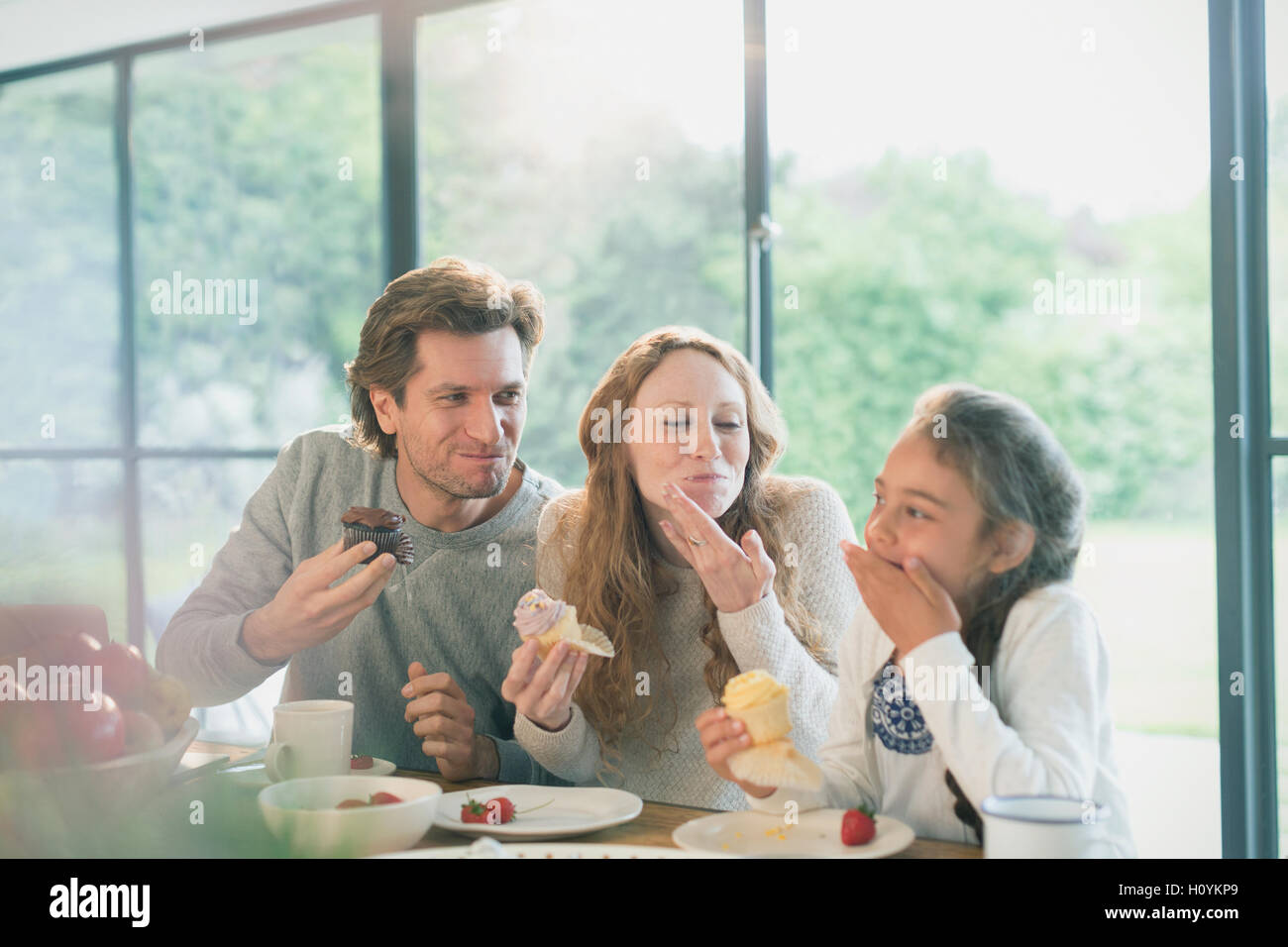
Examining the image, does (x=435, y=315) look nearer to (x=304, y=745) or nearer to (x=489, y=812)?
(x=304, y=745)

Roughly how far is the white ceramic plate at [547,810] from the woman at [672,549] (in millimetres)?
326

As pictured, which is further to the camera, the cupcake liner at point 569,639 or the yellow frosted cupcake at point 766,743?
the cupcake liner at point 569,639

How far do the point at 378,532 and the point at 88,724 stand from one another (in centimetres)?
57

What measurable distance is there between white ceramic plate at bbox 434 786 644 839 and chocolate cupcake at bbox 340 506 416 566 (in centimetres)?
44

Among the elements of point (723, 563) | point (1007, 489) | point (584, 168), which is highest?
point (584, 168)

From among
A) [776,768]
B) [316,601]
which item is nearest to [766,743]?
[776,768]

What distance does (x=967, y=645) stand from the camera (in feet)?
3.89

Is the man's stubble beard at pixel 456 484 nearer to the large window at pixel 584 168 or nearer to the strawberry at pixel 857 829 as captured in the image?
the large window at pixel 584 168

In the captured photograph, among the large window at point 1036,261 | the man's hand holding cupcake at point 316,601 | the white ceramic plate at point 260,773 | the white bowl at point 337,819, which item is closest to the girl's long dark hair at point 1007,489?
the large window at point 1036,261

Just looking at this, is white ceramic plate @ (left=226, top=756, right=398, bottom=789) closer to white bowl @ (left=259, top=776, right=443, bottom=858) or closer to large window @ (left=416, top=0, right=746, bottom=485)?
white bowl @ (left=259, top=776, right=443, bottom=858)

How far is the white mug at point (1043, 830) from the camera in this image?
33.4 inches

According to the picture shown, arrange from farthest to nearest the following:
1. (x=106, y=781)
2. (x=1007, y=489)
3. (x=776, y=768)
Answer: (x=1007, y=489) → (x=776, y=768) → (x=106, y=781)
